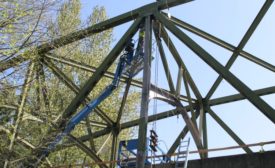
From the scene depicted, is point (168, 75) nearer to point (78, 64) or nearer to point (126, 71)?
point (126, 71)

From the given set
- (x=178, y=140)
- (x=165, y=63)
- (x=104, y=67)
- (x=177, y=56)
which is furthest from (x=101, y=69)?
(x=178, y=140)

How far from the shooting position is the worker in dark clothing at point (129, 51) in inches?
666

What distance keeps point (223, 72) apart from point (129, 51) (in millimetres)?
5701

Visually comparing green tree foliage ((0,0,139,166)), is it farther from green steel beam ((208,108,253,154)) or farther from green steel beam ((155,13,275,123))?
green steel beam ((208,108,253,154))

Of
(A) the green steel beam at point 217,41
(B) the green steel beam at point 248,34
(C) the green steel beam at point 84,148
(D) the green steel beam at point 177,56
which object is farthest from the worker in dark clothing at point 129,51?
(C) the green steel beam at point 84,148

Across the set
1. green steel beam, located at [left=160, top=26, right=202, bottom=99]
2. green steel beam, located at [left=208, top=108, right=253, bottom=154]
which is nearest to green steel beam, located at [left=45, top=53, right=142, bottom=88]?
green steel beam, located at [left=160, top=26, right=202, bottom=99]

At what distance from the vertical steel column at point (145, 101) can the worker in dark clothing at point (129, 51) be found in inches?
90.8

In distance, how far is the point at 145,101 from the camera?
13289 mm

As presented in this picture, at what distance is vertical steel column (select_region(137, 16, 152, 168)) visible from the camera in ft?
41.4

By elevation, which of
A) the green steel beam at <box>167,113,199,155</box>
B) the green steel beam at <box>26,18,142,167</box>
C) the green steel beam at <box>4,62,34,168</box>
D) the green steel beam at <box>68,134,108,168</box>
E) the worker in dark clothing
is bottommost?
the green steel beam at <box>4,62,34,168</box>

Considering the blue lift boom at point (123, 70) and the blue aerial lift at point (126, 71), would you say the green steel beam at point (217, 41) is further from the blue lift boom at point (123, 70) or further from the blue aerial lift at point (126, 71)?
the blue lift boom at point (123, 70)

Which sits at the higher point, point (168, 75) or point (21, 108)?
point (168, 75)

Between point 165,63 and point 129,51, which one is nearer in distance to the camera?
point 165,63

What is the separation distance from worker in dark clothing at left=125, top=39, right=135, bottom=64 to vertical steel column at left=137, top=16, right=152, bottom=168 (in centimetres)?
231
